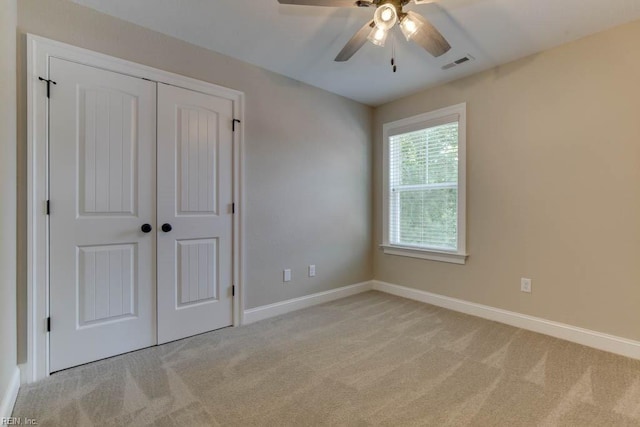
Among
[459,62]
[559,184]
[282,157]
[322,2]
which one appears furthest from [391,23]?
[559,184]

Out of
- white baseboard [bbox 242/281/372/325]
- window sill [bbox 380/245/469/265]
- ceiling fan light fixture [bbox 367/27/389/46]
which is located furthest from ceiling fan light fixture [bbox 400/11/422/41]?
white baseboard [bbox 242/281/372/325]

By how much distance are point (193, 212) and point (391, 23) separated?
2.04 metres

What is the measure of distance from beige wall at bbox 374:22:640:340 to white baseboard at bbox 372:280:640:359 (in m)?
0.05

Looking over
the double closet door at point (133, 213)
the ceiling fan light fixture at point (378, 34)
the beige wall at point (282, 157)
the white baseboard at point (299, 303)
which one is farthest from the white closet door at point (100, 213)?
the ceiling fan light fixture at point (378, 34)

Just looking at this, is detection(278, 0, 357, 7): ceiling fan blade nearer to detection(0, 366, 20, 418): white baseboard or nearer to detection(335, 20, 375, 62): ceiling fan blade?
detection(335, 20, 375, 62): ceiling fan blade

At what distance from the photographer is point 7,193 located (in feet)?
5.56

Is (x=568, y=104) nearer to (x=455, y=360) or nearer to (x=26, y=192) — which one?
(x=455, y=360)

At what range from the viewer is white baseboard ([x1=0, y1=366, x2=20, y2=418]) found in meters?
1.51

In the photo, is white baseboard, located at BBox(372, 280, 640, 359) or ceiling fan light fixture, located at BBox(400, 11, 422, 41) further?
white baseboard, located at BBox(372, 280, 640, 359)

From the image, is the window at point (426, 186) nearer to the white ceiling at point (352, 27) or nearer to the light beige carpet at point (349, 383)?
the white ceiling at point (352, 27)

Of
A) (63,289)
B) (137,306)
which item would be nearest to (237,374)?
(137,306)

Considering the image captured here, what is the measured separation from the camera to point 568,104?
2547mm

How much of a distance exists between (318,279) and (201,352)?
151 centimetres

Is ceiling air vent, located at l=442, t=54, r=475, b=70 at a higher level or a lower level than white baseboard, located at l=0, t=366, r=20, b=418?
higher
